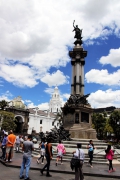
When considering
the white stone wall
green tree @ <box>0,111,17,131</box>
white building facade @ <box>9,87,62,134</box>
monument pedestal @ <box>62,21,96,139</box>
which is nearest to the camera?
monument pedestal @ <box>62,21,96,139</box>

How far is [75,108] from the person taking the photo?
17500 mm

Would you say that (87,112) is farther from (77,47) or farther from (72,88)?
(77,47)

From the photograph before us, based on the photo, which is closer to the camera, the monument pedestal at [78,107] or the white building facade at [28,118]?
the monument pedestal at [78,107]

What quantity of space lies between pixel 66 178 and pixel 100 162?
4785 millimetres

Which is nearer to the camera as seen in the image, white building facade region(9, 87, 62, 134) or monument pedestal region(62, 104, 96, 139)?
monument pedestal region(62, 104, 96, 139)

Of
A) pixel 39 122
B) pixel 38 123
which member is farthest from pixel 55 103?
pixel 38 123

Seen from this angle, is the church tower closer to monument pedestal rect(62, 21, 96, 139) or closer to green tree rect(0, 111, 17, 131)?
green tree rect(0, 111, 17, 131)

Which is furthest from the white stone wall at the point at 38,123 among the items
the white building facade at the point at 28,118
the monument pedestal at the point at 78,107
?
the monument pedestal at the point at 78,107

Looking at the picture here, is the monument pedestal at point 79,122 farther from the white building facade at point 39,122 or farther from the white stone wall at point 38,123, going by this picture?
the white stone wall at point 38,123

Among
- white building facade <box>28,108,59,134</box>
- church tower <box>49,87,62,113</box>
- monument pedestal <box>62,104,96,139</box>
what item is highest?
church tower <box>49,87,62,113</box>

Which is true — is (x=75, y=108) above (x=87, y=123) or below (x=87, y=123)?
above

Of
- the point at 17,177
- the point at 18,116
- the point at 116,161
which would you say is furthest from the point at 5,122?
the point at 17,177

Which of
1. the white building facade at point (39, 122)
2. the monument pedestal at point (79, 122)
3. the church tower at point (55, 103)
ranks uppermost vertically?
the church tower at point (55, 103)

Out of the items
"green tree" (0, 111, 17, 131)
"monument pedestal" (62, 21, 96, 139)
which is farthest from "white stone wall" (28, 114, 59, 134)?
"monument pedestal" (62, 21, 96, 139)
